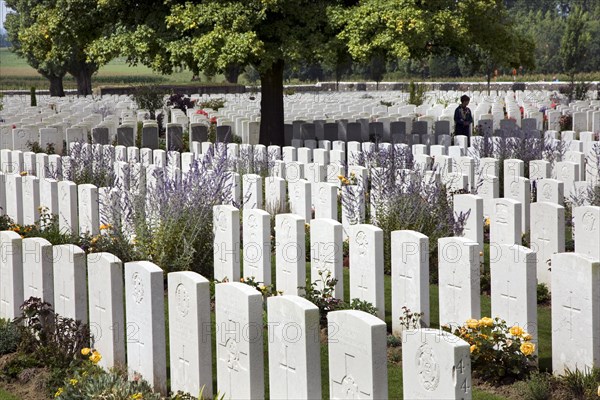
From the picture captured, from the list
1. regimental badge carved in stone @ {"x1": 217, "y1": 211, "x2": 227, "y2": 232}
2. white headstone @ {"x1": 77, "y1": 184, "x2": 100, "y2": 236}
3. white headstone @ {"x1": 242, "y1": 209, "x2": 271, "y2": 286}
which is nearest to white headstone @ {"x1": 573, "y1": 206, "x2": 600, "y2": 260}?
white headstone @ {"x1": 242, "y1": 209, "x2": 271, "y2": 286}

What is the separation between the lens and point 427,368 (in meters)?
5.03

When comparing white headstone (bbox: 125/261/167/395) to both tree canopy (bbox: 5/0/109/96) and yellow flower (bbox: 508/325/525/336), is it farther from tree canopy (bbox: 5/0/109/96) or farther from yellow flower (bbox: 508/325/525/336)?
tree canopy (bbox: 5/0/109/96)

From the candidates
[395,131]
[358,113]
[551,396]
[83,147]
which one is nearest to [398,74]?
[358,113]

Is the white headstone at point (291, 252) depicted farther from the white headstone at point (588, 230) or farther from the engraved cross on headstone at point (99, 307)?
the white headstone at point (588, 230)

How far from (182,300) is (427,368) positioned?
1.79 meters

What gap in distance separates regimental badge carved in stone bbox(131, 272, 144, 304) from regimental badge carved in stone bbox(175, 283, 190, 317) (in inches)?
12.0

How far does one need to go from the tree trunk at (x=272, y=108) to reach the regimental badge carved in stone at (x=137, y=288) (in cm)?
1400

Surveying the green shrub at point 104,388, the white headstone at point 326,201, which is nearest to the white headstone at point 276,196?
the white headstone at point 326,201

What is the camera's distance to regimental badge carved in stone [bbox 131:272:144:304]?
6.54m

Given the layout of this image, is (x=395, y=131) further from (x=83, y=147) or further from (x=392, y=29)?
(x=83, y=147)

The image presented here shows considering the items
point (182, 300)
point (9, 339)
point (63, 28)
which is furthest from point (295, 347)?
point (63, 28)

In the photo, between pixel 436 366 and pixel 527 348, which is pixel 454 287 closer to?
pixel 527 348

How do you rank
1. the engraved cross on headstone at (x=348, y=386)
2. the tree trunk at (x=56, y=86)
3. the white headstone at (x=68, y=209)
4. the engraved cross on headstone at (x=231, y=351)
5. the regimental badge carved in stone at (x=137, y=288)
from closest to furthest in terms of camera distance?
the engraved cross on headstone at (x=348, y=386)
the engraved cross on headstone at (x=231, y=351)
the regimental badge carved in stone at (x=137, y=288)
the white headstone at (x=68, y=209)
the tree trunk at (x=56, y=86)

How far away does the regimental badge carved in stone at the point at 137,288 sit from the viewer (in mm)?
6539
